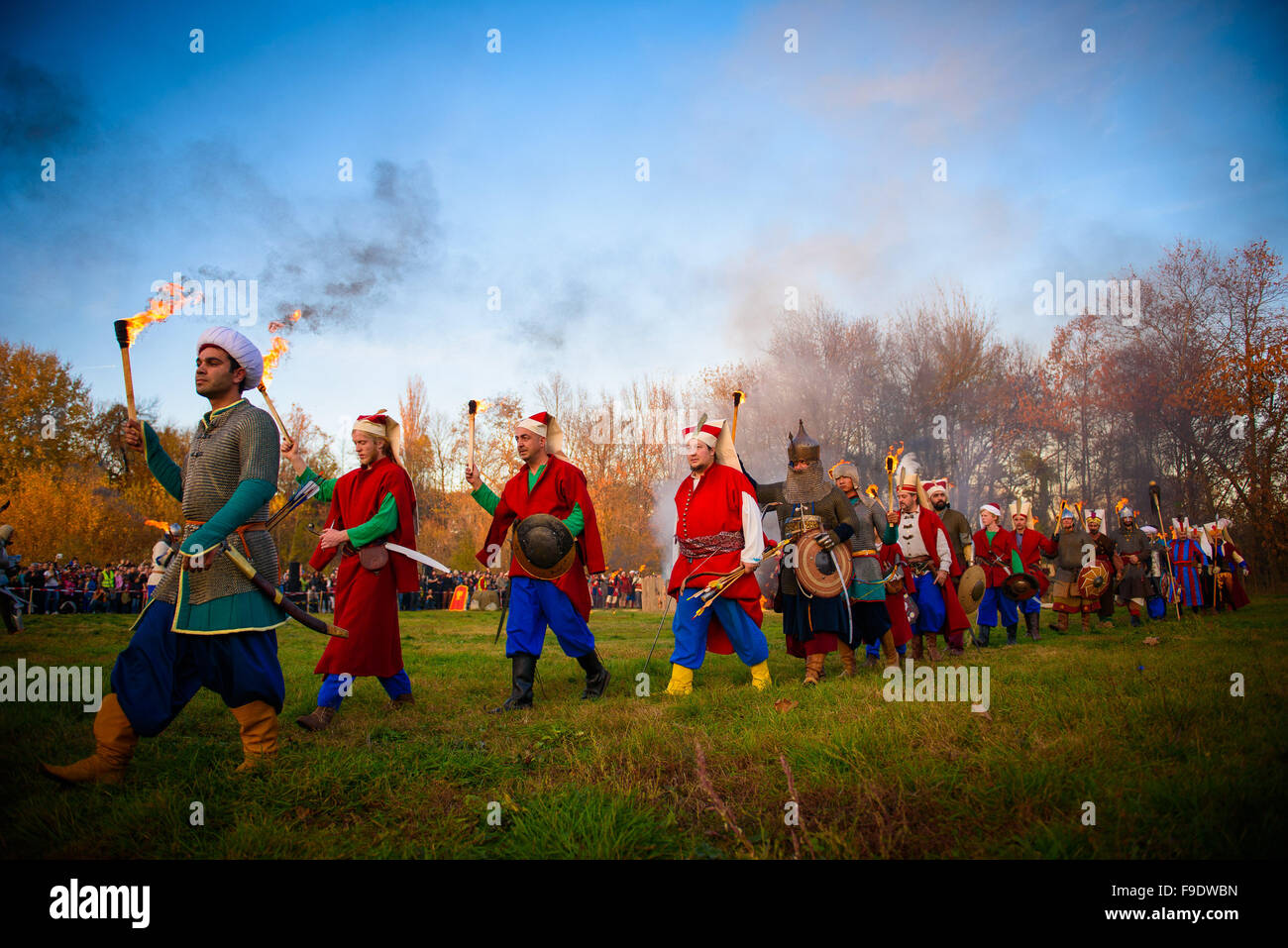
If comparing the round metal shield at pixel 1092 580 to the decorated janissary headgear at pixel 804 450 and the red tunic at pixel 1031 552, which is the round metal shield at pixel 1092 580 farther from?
the decorated janissary headgear at pixel 804 450

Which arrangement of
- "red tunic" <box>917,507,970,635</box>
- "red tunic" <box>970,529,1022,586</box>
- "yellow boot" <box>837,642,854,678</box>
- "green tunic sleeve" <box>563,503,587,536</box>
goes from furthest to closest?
"red tunic" <box>970,529,1022,586</box> < "red tunic" <box>917,507,970,635</box> < "yellow boot" <box>837,642,854,678</box> < "green tunic sleeve" <box>563,503,587,536</box>

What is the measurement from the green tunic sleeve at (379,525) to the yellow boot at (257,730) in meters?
1.58

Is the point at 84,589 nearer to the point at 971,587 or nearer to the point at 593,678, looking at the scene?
the point at 593,678

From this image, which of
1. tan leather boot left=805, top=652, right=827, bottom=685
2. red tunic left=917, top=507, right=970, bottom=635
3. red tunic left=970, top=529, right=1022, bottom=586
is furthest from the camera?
red tunic left=970, top=529, right=1022, bottom=586

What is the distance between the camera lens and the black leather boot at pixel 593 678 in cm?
589

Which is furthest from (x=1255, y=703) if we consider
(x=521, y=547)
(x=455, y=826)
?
(x=521, y=547)

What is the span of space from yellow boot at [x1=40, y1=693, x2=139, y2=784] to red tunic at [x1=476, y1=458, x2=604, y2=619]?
2.76m

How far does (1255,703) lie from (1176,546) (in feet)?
41.2

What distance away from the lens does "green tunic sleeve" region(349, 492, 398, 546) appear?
526cm

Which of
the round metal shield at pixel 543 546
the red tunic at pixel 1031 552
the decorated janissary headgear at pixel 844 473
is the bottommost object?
the red tunic at pixel 1031 552

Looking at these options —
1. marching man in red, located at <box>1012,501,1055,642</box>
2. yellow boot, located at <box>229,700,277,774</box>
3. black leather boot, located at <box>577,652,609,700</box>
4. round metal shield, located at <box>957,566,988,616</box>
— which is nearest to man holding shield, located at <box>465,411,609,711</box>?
black leather boot, located at <box>577,652,609,700</box>

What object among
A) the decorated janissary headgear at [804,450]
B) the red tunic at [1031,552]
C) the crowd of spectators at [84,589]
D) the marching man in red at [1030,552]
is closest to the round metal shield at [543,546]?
the decorated janissary headgear at [804,450]

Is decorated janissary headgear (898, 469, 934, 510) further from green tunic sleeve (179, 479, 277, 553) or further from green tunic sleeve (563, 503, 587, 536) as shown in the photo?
green tunic sleeve (179, 479, 277, 553)
